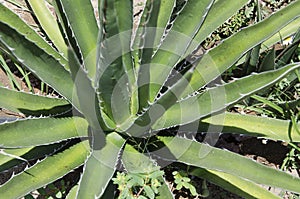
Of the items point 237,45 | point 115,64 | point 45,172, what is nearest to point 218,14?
point 237,45

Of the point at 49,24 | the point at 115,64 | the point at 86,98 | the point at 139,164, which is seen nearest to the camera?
the point at 115,64

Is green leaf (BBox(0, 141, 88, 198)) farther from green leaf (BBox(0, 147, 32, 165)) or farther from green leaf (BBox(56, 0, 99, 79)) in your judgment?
green leaf (BBox(56, 0, 99, 79))

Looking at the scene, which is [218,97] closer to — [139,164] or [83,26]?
[139,164]

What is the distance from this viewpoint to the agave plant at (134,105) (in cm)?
148

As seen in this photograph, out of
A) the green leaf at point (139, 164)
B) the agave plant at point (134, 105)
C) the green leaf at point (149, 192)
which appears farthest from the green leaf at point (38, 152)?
the green leaf at point (149, 192)

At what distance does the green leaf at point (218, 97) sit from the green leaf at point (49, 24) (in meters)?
0.60

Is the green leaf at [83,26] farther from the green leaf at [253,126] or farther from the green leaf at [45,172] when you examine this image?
the green leaf at [253,126]

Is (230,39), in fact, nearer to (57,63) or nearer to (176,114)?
(176,114)

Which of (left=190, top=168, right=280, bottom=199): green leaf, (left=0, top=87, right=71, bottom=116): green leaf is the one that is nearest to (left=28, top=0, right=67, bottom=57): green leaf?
(left=0, top=87, right=71, bottom=116): green leaf

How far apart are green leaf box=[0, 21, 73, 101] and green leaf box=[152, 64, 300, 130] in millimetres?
351

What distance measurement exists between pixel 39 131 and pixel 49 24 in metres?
0.68

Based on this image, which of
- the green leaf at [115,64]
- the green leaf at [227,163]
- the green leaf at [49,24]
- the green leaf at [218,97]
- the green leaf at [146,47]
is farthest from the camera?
the green leaf at [49,24]

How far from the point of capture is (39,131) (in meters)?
1.57

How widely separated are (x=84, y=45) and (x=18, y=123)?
37 centimetres
